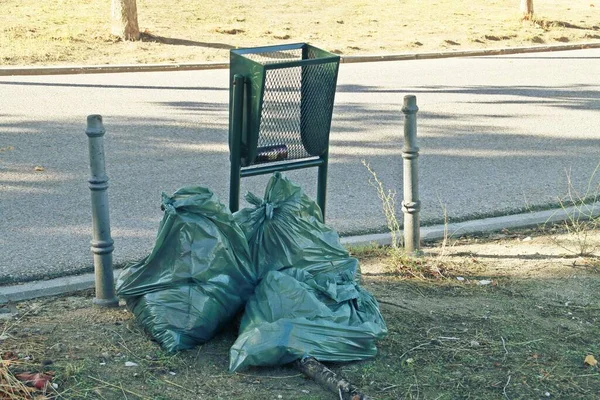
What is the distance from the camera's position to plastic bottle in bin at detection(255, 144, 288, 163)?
4586mm

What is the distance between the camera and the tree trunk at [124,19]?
14953 mm

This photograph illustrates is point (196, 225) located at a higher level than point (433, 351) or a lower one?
higher

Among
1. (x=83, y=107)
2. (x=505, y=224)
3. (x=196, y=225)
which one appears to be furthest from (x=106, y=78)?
(x=196, y=225)

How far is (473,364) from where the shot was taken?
395 cm

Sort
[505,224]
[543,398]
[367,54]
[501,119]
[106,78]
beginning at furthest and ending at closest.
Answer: [367,54] → [106,78] → [501,119] → [505,224] → [543,398]

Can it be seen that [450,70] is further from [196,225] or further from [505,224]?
[196,225]

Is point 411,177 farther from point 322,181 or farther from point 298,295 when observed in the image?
point 298,295

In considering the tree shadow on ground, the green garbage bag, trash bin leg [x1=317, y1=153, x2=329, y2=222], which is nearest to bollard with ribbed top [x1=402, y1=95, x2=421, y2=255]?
trash bin leg [x1=317, y1=153, x2=329, y2=222]

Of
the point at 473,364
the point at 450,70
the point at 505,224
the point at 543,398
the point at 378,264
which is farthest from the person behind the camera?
the point at 450,70

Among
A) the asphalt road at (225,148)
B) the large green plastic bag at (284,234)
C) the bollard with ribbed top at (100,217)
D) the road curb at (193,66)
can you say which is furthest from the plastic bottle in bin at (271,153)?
the road curb at (193,66)

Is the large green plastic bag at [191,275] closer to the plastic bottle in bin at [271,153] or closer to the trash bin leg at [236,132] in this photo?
the trash bin leg at [236,132]

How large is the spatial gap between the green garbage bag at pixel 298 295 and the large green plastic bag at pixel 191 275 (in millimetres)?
138

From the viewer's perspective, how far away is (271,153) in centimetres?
463

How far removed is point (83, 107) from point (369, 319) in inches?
268
